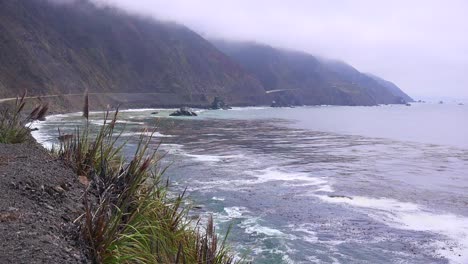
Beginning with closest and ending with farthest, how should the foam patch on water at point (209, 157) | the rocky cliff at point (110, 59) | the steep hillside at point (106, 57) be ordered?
the foam patch on water at point (209, 157), the steep hillside at point (106, 57), the rocky cliff at point (110, 59)

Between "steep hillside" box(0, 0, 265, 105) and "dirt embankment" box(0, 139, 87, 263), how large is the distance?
67.3 metres

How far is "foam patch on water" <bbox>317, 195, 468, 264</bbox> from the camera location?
475 inches

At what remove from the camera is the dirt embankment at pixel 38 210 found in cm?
439

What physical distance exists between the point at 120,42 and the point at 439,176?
4630 inches

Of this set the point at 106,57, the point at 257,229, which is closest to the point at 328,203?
the point at 257,229

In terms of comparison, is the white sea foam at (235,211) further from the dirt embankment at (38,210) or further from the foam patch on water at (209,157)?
the foam patch on water at (209,157)

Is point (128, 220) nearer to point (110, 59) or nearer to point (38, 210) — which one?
point (38, 210)

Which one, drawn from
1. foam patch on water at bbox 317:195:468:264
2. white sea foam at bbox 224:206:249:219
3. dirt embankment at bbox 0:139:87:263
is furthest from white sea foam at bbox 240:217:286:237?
dirt embankment at bbox 0:139:87:263

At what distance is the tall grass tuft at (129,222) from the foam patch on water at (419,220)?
7946 millimetres

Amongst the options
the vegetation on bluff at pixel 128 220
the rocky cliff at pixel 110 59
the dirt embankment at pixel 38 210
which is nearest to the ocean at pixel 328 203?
the vegetation on bluff at pixel 128 220

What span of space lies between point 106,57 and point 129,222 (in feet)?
403

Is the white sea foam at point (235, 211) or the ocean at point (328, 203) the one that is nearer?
the ocean at point (328, 203)

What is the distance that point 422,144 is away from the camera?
43812 mm

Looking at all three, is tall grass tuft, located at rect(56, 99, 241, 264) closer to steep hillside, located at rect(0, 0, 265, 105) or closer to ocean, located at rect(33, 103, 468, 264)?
ocean, located at rect(33, 103, 468, 264)
